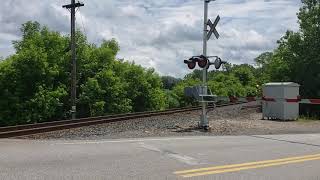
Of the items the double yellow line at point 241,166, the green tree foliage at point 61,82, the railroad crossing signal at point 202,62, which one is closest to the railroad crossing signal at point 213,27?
the railroad crossing signal at point 202,62

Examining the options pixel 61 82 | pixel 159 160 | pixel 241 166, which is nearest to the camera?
pixel 241 166

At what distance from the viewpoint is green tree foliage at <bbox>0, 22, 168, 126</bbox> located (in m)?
38.0

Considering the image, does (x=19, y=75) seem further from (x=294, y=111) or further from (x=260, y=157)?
(x=260, y=157)

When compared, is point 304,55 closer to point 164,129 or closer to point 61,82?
point 61,82

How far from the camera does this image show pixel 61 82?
1654 inches

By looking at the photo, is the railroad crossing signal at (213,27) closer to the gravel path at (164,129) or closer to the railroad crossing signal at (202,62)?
the railroad crossing signal at (202,62)

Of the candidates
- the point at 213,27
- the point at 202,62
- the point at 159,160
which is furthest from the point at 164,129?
the point at 159,160

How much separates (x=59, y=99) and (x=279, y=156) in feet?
95.6

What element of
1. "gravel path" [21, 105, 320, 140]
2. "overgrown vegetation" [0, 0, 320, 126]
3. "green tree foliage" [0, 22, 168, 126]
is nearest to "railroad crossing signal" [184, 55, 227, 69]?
"gravel path" [21, 105, 320, 140]

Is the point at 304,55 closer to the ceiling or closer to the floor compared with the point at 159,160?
closer to the ceiling

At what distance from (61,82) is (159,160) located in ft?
105

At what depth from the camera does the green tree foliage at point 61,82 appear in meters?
38.0

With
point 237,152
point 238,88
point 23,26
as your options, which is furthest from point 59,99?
point 238,88

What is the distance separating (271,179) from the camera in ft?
31.3
